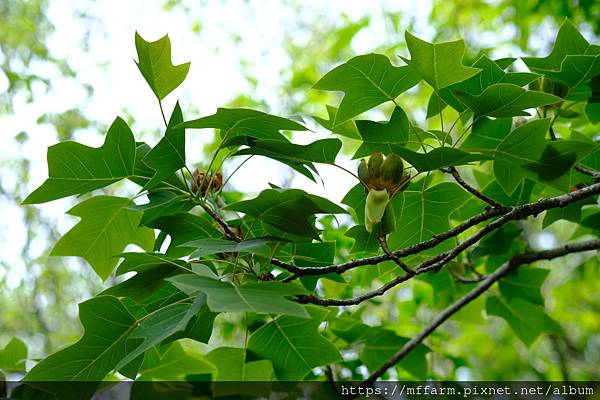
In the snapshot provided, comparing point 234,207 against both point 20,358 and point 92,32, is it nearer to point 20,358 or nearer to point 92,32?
point 20,358

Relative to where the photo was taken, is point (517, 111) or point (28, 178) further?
point (28, 178)

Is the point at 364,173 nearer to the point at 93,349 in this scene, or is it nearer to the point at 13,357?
the point at 93,349

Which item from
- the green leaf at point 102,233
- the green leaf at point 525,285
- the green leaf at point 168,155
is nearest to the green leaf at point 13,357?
the green leaf at point 102,233

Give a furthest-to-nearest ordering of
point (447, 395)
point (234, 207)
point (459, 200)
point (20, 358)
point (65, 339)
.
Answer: point (65, 339) → point (447, 395) → point (20, 358) → point (459, 200) → point (234, 207)

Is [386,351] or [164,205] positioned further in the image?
[386,351]

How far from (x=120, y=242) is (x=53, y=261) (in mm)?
5054

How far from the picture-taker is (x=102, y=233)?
970mm

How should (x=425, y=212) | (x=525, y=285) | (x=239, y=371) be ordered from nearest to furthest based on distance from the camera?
(x=425, y=212)
(x=239, y=371)
(x=525, y=285)

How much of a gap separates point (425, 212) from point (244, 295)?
436 mm

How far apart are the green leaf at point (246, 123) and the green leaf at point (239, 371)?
465mm

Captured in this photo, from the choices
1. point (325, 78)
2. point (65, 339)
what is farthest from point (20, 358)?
point (65, 339)

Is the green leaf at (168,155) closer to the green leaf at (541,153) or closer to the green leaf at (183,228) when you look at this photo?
the green leaf at (183,228)

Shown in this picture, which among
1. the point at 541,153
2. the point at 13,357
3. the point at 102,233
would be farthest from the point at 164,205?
the point at 13,357

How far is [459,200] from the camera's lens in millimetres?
932
